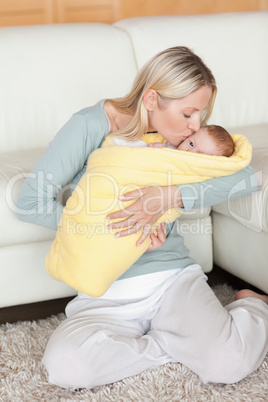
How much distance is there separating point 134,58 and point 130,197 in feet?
3.59

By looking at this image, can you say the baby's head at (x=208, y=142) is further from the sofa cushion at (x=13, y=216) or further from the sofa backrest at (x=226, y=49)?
the sofa backrest at (x=226, y=49)

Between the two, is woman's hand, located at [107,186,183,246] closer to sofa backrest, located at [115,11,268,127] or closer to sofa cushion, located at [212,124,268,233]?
sofa cushion, located at [212,124,268,233]

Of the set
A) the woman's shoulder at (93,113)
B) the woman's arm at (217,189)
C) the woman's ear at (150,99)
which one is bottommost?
the woman's arm at (217,189)

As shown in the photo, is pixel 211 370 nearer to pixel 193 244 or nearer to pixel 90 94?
pixel 193 244

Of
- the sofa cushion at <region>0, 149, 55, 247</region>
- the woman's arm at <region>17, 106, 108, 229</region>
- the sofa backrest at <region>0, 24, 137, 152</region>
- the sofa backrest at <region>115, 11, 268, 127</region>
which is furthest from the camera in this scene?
the sofa backrest at <region>115, 11, 268, 127</region>

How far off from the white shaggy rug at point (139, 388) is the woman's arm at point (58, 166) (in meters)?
0.39

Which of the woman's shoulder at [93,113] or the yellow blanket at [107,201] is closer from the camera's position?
the yellow blanket at [107,201]

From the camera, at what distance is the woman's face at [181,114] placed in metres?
1.52

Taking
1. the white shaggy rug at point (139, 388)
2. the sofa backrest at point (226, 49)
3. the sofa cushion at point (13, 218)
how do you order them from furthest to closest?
the sofa backrest at point (226, 49)
the sofa cushion at point (13, 218)
the white shaggy rug at point (139, 388)

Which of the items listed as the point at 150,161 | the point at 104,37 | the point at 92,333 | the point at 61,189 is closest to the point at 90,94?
the point at 104,37

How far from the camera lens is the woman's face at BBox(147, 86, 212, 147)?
4.99 ft

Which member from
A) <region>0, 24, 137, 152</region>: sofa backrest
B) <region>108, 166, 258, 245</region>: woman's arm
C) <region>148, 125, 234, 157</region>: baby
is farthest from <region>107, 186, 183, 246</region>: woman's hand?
<region>0, 24, 137, 152</region>: sofa backrest

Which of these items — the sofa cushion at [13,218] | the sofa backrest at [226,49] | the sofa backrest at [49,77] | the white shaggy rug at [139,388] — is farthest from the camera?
the sofa backrest at [226,49]

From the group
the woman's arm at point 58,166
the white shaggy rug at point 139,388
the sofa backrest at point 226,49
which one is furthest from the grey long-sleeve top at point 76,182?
the sofa backrest at point 226,49
